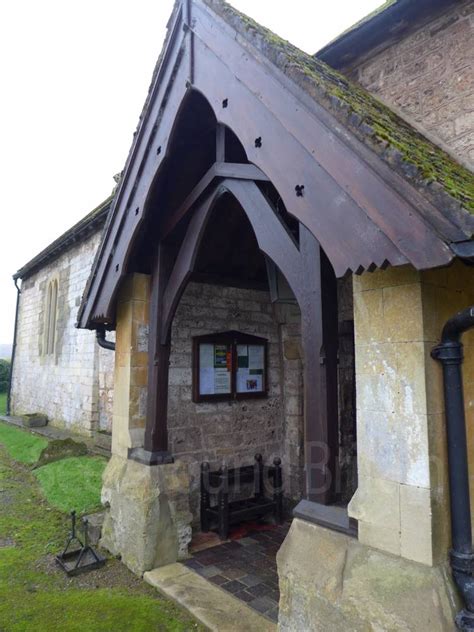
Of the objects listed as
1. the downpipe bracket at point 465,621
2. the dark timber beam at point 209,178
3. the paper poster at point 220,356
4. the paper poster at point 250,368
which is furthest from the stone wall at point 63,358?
the downpipe bracket at point 465,621

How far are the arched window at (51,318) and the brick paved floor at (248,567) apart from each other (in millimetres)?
10255

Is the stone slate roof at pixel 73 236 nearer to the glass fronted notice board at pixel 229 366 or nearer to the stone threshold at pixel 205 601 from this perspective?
the glass fronted notice board at pixel 229 366

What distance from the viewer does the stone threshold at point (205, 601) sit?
11.0 feet

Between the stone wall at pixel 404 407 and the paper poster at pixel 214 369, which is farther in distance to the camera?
the paper poster at pixel 214 369

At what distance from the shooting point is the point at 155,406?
4500mm

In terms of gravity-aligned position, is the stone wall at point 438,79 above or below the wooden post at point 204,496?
above

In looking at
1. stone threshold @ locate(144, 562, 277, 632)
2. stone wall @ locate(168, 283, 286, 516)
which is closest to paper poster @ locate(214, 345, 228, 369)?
stone wall @ locate(168, 283, 286, 516)

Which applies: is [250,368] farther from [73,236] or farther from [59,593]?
[73,236]

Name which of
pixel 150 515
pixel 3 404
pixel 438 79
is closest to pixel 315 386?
pixel 150 515

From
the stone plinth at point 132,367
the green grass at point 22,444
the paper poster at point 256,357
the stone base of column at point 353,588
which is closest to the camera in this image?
the stone base of column at point 353,588

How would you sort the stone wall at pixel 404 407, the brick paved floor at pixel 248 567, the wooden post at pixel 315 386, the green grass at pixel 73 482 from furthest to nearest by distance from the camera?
the green grass at pixel 73 482 < the brick paved floor at pixel 248 567 < the wooden post at pixel 315 386 < the stone wall at pixel 404 407

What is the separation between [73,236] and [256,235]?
9.68m

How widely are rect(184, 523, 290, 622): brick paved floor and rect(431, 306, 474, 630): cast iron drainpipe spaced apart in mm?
1917

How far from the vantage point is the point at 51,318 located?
14000 mm
